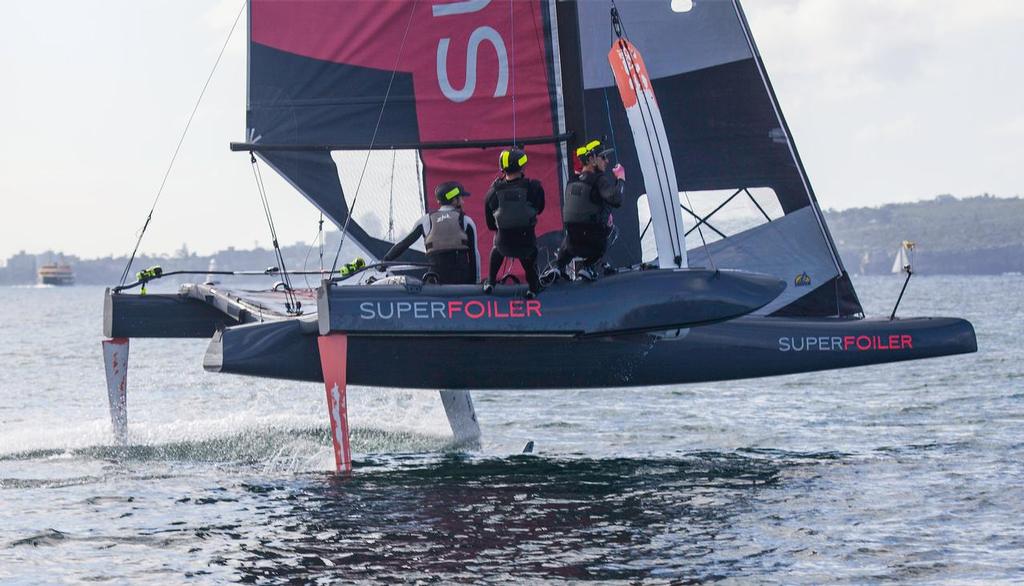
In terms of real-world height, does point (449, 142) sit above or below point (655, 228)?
above

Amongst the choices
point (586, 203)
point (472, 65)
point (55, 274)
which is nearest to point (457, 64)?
point (472, 65)

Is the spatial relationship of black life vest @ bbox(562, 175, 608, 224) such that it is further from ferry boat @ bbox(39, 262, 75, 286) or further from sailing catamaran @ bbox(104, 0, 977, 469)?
ferry boat @ bbox(39, 262, 75, 286)

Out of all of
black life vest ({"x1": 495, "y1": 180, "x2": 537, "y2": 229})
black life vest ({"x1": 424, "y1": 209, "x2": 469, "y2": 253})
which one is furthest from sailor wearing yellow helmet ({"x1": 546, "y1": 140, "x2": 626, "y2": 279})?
black life vest ({"x1": 424, "y1": 209, "x2": 469, "y2": 253})

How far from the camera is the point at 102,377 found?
86.2ft

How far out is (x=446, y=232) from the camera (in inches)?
448

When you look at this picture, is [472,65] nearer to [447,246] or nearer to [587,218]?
[447,246]

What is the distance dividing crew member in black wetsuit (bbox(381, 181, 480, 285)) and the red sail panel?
5.38 feet

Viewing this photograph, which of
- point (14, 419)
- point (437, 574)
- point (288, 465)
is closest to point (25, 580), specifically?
Answer: point (437, 574)

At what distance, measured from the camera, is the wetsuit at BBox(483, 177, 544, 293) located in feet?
34.8

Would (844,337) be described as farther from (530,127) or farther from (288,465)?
(288,465)

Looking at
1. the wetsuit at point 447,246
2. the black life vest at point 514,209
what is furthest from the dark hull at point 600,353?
the black life vest at point 514,209

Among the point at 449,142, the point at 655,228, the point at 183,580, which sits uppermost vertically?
the point at 449,142

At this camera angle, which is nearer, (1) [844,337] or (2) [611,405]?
(1) [844,337]

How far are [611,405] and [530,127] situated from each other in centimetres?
683
